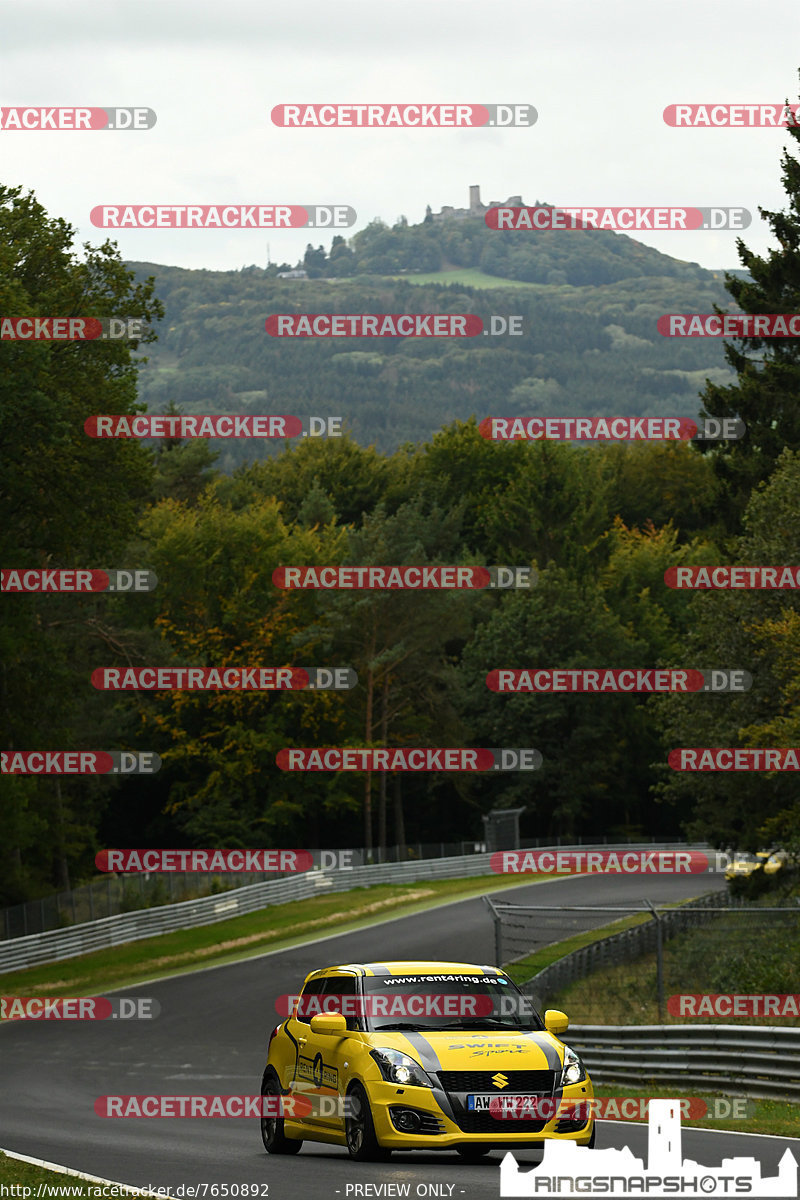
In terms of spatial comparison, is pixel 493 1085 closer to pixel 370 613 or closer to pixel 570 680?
pixel 370 613

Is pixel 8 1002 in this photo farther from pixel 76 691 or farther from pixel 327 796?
pixel 327 796

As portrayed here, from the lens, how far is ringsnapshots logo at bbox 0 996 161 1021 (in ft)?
109

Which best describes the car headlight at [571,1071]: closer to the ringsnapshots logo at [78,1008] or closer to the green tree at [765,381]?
the ringsnapshots logo at [78,1008]

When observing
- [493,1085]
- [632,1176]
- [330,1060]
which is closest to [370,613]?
[330,1060]

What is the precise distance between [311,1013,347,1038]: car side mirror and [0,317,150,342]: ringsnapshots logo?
22.0m

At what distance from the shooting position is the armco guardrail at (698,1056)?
15.9 metres

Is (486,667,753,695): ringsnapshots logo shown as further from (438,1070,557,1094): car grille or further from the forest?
Result: (438,1070,557,1094): car grille

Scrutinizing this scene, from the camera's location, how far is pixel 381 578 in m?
68.9

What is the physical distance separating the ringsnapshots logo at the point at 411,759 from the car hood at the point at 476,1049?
5044 centimetres

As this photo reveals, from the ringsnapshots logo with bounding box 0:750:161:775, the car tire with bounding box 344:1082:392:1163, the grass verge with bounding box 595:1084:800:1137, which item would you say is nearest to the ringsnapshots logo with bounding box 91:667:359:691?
the ringsnapshots logo with bounding box 0:750:161:775

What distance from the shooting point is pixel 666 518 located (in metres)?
101

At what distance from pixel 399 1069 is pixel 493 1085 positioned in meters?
0.68

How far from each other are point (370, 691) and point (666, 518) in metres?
36.1

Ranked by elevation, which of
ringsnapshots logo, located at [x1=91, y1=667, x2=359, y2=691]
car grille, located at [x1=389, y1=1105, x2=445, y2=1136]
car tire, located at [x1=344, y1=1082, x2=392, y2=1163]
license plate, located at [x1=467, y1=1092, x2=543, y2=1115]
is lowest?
ringsnapshots logo, located at [x1=91, y1=667, x2=359, y2=691]
